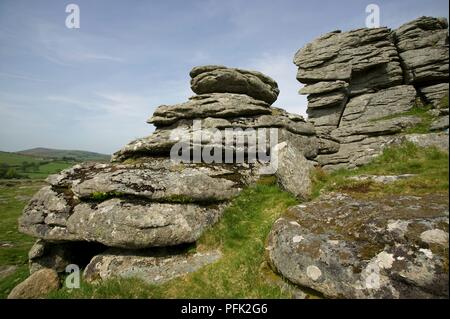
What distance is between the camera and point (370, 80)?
31.2 metres

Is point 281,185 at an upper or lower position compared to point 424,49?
lower

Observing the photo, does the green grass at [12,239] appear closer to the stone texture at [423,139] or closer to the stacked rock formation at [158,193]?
the stacked rock formation at [158,193]

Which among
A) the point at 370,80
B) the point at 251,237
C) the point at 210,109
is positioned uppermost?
the point at 370,80

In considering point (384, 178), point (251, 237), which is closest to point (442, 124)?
point (384, 178)

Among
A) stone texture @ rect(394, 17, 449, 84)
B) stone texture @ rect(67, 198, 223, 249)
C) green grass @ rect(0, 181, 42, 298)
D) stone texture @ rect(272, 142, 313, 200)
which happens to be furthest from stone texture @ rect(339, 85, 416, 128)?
green grass @ rect(0, 181, 42, 298)

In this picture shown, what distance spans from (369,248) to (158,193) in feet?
29.9

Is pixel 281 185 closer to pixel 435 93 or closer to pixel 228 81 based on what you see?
pixel 228 81

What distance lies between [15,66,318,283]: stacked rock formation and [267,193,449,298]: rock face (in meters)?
4.27

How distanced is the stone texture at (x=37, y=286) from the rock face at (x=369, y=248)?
10314 millimetres

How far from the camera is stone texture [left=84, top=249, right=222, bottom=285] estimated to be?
9.99 m

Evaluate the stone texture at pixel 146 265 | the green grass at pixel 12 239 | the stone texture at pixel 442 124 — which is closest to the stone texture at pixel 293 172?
the stone texture at pixel 146 265

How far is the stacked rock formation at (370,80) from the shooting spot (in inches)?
1032

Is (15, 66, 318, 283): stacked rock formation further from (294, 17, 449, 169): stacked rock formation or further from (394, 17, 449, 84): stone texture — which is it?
(394, 17, 449, 84): stone texture

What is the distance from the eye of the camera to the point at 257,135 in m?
17.1
